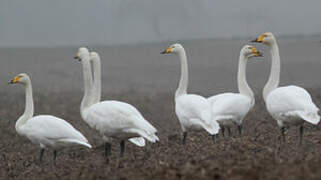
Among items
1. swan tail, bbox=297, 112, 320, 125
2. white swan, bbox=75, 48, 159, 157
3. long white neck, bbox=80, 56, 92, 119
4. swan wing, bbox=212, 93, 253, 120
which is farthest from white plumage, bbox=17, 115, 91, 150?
swan tail, bbox=297, 112, 320, 125

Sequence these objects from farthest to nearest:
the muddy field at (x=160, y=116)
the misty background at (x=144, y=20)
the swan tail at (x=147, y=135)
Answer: the misty background at (x=144, y=20) → the swan tail at (x=147, y=135) → the muddy field at (x=160, y=116)

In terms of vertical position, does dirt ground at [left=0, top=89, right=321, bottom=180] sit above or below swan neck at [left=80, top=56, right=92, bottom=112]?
below

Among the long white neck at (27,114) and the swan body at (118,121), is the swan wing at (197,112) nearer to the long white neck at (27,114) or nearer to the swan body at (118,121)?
the swan body at (118,121)

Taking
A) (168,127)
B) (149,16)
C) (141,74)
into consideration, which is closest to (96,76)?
(168,127)

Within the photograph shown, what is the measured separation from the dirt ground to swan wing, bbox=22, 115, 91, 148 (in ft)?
1.38

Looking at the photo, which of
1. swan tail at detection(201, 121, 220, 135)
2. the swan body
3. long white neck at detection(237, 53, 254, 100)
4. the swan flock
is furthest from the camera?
long white neck at detection(237, 53, 254, 100)

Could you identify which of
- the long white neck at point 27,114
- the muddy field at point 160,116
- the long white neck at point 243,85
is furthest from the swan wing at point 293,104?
the long white neck at point 27,114

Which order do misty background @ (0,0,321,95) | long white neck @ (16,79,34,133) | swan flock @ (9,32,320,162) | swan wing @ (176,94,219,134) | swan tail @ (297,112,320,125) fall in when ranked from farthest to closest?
1. misty background @ (0,0,321,95)
2. long white neck @ (16,79,34,133)
3. swan wing @ (176,94,219,134)
4. swan flock @ (9,32,320,162)
5. swan tail @ (297,112,320,125)

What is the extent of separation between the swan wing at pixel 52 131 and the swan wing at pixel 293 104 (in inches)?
129

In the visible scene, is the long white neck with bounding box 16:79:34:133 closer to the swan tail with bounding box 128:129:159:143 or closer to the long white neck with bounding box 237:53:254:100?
the swan tail with bounding box 128:129:159:143

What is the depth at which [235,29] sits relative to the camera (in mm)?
91562

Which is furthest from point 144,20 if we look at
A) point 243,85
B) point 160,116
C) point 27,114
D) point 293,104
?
point 293,104

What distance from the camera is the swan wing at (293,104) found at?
993cm

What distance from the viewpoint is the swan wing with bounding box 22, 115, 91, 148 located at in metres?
10.6
